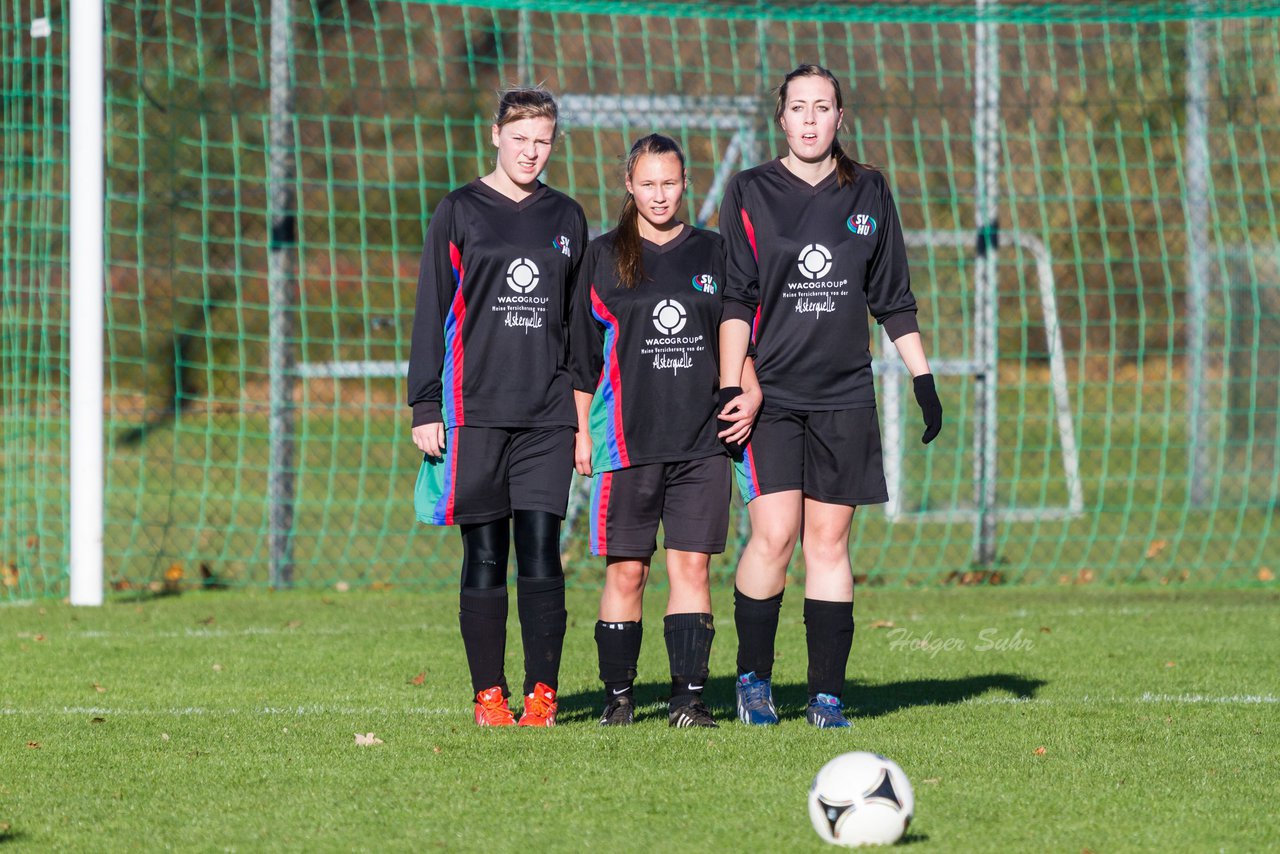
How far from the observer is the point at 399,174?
1911cm

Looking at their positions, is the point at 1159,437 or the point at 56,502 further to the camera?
the point at 1159,437

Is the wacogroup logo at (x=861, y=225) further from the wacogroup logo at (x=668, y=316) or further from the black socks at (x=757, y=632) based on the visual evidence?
the black socks at (x=757, y=632)

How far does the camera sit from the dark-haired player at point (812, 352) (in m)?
4.67

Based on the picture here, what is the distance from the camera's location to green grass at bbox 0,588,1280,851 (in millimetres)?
3602

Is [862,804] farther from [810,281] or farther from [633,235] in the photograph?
[633,235]

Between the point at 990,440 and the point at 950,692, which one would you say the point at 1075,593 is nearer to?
the point at 990,440

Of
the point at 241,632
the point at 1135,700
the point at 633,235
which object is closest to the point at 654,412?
the point at 633,235

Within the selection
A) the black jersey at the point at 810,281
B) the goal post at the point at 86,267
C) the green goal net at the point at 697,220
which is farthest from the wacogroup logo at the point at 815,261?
the goal post at the point at 86,267

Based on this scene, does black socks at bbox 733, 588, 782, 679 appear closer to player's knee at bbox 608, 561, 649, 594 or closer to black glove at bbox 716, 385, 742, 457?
player's knee at bbox 608, 561, 649, 594

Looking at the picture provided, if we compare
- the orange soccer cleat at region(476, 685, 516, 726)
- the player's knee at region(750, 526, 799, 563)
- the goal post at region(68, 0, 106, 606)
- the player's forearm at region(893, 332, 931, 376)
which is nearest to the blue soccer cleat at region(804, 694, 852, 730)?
the player's knee at region(750, 526, 799, 563)

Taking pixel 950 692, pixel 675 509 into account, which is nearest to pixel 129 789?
pixel 675 509

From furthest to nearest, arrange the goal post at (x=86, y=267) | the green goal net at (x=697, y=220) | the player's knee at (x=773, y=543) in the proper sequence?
the green goal net at (x=697, y=220) → the goal post at (x=86, y=267) → the player's knee at (x=773, y=543)

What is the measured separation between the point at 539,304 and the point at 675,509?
2.37ft

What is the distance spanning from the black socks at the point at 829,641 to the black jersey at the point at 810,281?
0.60m
